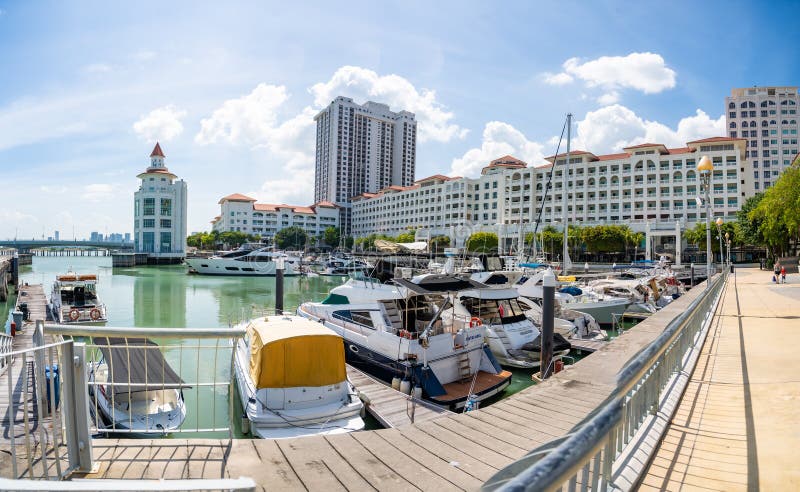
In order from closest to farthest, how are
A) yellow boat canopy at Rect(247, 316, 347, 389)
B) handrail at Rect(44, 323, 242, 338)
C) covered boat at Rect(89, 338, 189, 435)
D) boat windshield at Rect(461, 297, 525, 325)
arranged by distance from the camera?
1. handrail at Rect(44, 323, 242, 338)
2. yellow boat canopy at Rect(247, 316, 347, 389)
3. covered boat at Rect(89, 338, 189, 435)
4. boat windshield at Rect(461, 297, 525, 325)

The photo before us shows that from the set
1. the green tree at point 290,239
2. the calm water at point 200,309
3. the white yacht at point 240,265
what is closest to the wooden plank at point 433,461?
the calm water at point 200,309

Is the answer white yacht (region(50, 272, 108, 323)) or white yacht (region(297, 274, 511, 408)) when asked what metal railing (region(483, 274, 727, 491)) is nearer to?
white yacht (region(297, 274, 511, 408))

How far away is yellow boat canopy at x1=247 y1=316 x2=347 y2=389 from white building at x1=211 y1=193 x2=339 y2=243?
127 meters

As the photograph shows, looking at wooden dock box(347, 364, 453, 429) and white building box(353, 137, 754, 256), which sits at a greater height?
white building box(353, 137, 754, 256)

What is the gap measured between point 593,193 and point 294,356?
89308 millimetres

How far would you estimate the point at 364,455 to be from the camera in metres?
3.86

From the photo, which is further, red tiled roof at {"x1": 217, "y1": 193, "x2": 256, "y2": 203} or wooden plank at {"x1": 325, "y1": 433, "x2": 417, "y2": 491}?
red tiled roof at {"x1": 217, "y1": 193, "x2": 256, "y2": 203}

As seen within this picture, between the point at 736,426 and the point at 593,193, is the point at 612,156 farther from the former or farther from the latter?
the point at 736,426

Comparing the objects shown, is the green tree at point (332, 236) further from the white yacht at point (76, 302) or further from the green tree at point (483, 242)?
the white yacht at point (76, 302)

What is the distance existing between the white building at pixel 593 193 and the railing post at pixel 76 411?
197 ft

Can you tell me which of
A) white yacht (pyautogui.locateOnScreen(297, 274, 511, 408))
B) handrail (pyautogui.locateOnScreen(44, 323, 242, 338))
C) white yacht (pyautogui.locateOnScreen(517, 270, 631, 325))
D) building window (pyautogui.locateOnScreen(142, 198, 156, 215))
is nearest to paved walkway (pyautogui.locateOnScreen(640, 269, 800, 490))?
handrail (pyautogui.locateOnScreen(44, 323, 242, 338))

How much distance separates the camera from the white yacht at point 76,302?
2361cm

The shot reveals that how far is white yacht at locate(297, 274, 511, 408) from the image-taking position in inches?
479

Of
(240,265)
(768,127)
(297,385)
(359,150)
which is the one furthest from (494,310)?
(359,150)
